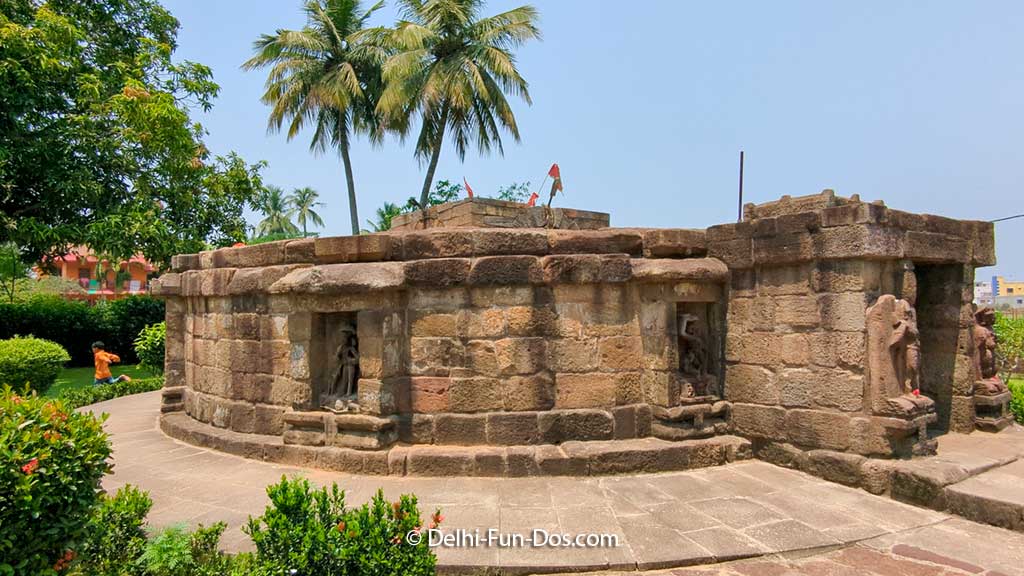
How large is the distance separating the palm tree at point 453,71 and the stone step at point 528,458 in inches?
591

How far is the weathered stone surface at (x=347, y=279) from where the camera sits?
218 inches

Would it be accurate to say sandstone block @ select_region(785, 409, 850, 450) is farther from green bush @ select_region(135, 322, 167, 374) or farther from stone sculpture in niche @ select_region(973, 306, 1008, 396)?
green bush @ select_region(135, 322, 167, 374)

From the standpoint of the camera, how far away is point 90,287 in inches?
1694

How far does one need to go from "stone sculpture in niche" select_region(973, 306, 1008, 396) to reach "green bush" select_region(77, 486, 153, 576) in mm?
7964

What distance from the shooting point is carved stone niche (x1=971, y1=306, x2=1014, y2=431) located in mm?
6199

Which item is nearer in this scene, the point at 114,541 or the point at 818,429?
the point at 114,541

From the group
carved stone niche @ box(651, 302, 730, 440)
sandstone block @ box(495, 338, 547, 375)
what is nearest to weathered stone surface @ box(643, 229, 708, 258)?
carved stone niche @ box(651, 302, 730, 440)

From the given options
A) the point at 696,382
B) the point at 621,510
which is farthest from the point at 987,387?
the point at 621,510

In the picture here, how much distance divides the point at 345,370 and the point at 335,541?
10.5 ft

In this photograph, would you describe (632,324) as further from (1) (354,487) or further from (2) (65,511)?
(2) (65,511)

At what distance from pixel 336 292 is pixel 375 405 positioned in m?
1.19

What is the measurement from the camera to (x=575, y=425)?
18.6ft

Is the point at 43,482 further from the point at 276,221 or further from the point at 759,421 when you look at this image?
the point at 276,221

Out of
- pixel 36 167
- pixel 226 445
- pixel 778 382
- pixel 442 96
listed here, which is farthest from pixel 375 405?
pixel 442 96
